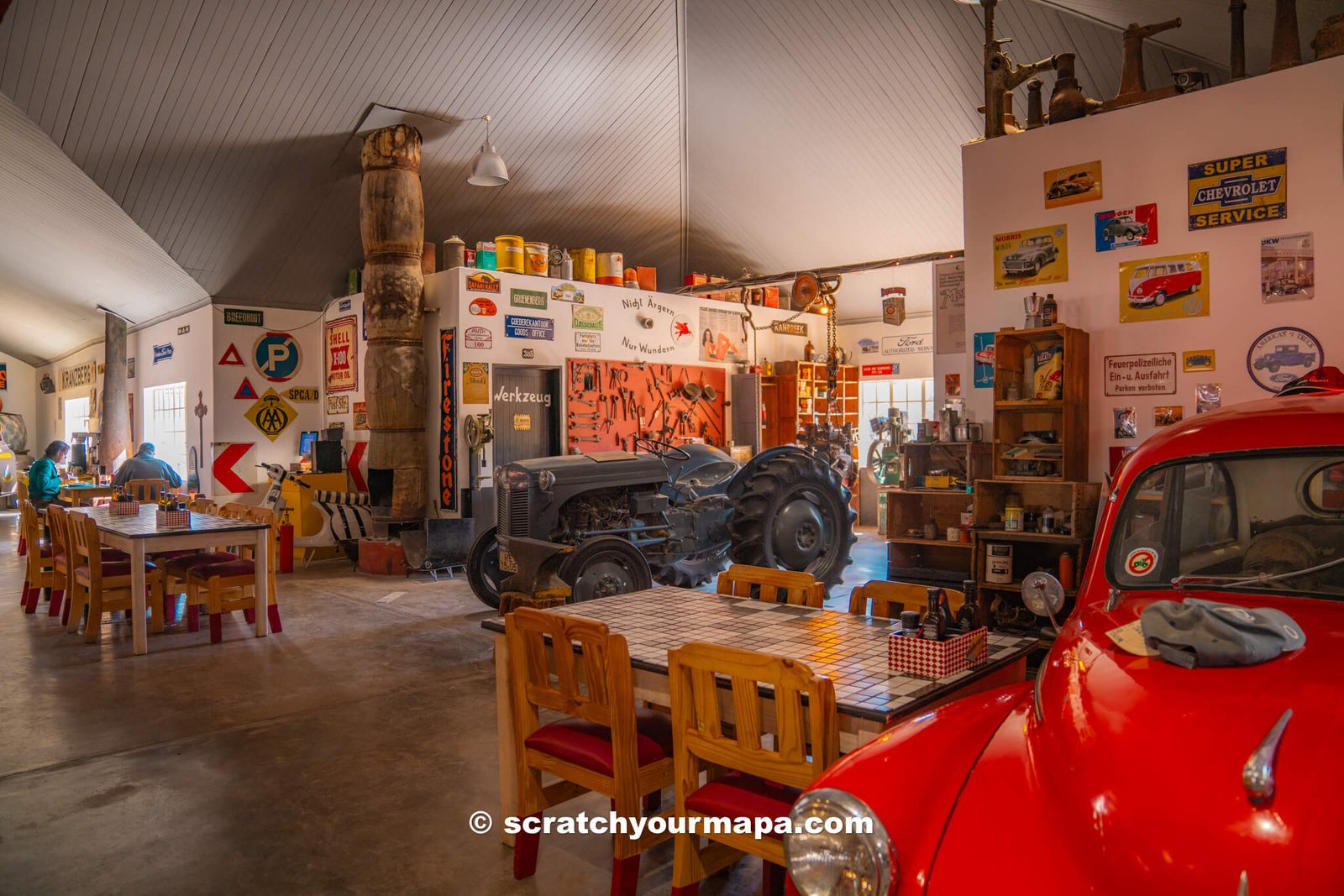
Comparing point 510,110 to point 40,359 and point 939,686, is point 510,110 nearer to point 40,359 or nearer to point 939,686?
point 939,686

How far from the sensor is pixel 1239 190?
446 centimetres

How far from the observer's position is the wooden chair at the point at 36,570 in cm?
696

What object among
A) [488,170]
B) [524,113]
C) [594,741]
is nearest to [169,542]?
[488,170]

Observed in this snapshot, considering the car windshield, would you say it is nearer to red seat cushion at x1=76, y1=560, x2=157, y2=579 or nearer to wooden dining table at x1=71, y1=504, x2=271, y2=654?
wooden dining table at x1=71, y1=504, x2=271, y2=654

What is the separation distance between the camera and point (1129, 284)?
189 inches

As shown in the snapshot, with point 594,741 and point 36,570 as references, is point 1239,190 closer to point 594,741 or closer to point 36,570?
point 594,741

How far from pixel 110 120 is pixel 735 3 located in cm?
539

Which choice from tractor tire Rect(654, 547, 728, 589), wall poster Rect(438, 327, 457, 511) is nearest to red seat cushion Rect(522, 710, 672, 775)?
tractor tire Rect(654, 547, 728, 589)

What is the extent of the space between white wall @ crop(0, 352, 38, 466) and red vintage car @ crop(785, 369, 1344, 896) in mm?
21200

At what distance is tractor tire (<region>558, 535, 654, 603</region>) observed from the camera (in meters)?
5.46

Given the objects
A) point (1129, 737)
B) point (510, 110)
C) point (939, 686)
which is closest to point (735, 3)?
point (510, 110)

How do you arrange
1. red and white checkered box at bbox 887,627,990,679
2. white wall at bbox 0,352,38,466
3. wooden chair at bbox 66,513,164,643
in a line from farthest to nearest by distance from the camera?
white wall at bbox 0,352,38,466
wooden chair at bbox 66,513,164,643
red and white checkered box at bbox 887,627,990,679

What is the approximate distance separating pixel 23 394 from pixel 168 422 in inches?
359

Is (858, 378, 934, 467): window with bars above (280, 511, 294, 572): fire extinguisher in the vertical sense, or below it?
above
